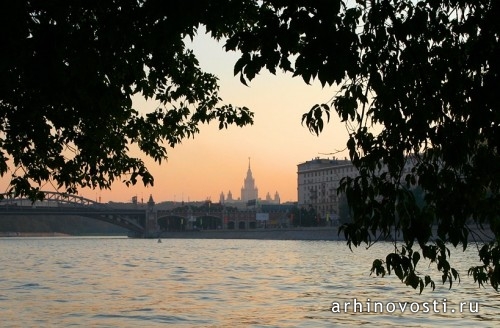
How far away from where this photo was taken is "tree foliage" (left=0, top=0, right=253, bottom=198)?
681 cm

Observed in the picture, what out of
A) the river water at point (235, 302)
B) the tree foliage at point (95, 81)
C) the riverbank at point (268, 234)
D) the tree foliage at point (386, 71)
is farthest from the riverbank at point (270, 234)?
the tree foliage at point (386, 71)

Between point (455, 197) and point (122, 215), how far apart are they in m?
165

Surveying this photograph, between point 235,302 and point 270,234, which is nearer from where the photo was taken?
point 235,302

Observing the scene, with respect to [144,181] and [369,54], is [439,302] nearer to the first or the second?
[144,181]

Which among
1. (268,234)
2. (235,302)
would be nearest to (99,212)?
(268,234)

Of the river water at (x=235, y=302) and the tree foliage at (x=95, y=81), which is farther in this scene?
the river water at (x=235, y=302)

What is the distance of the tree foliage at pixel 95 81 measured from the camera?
6809 mm

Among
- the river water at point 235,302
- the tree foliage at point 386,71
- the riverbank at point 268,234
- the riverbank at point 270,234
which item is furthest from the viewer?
the riverbank at point 268,234

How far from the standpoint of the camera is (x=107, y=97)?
10852 millimetres

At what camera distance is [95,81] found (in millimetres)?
8828

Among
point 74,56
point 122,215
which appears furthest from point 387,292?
point 122,215

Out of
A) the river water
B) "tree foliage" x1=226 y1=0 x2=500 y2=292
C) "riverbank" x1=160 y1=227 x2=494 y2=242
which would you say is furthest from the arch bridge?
"tree foliage" x1=226 y1=0 x2=500 y2=292

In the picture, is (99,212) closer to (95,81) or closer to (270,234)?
(270,234)

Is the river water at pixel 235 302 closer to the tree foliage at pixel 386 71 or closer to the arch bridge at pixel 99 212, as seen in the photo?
the tree foliage at pixel 386 71
